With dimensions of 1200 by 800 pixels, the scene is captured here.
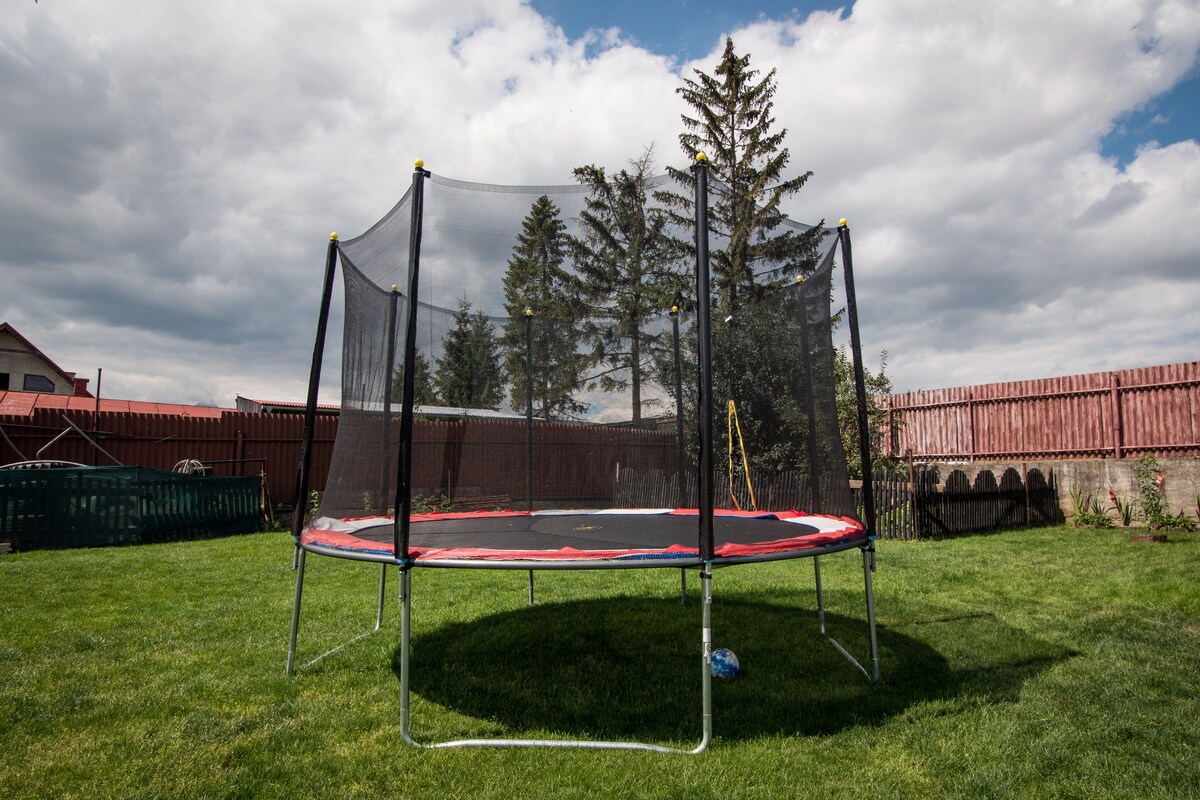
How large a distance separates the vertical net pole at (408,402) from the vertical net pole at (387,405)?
76cm

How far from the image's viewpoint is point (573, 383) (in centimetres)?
383

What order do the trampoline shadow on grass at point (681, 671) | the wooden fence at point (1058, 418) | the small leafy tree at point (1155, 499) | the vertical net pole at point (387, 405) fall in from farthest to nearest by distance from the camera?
the wooden fence at point (1058, 418) < the small leafy tree at point (1155, 499) < the vertical net pole at point (387, 405) < the trampoline shadow on grass at point (681, 671)

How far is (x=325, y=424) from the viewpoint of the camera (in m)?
9.89

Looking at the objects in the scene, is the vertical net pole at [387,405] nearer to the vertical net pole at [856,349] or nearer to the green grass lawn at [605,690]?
the green grass lawn at [605,690]

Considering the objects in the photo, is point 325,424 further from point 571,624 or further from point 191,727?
point 191,727

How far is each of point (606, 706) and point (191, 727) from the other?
1.23m

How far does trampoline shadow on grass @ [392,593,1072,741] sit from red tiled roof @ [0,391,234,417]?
308 inches

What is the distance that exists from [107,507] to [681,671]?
6202 mm

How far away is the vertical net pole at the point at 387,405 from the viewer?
9.82 ft

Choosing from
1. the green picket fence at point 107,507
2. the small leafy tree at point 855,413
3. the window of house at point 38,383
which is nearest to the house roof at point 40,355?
the window of house at point 38,383

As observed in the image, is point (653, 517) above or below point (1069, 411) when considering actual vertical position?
below

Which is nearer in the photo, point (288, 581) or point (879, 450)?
point (288, 581)

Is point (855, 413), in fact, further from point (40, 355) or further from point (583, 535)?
point (40, 355)

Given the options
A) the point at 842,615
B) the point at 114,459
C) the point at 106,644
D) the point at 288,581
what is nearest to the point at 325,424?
the point at 114,459
